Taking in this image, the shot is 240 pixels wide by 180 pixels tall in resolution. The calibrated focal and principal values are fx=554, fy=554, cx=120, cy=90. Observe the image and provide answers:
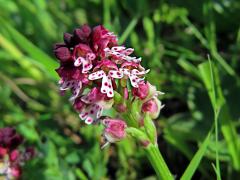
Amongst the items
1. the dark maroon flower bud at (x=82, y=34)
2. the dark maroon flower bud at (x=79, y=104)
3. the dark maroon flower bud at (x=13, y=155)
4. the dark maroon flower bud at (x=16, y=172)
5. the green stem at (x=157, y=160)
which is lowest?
the green stem at (x=157, y=160)

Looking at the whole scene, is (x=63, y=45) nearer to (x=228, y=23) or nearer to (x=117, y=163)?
(x=117, y=163)

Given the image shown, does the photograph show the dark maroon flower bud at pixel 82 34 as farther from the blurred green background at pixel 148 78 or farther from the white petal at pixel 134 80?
the blurred green background at pixel 148 78

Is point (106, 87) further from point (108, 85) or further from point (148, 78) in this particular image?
point (148, 78)

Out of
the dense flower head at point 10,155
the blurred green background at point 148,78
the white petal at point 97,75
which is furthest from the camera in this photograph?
the blurred green background at point 148,78

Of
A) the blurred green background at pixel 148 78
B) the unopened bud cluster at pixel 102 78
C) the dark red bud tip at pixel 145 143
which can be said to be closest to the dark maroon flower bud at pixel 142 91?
the unopened bud cluster at pixel 102 78

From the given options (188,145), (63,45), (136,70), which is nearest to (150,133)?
(136,70)

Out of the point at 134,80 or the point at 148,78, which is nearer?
the point at 134,80

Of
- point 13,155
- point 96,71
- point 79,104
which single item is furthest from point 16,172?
point 96,71
